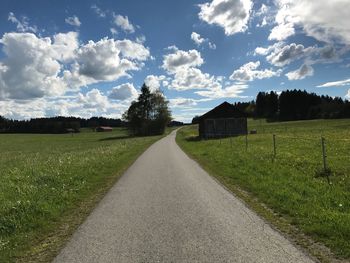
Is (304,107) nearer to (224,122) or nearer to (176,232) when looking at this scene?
(224,122)

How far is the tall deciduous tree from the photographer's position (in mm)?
88250

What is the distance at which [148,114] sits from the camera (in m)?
90.5

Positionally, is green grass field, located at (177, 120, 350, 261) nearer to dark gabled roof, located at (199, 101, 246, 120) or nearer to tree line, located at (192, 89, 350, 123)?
dark gabled roof, located at (199, 101, 246, 120)

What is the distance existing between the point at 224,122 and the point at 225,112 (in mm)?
1616

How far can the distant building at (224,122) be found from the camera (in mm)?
54219

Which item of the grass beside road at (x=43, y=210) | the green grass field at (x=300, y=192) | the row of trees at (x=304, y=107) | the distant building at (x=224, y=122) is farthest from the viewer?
the row of trees at (x=304, y=107)

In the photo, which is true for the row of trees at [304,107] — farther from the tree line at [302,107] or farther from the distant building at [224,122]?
the distant building at [224,122]

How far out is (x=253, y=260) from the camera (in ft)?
18.1

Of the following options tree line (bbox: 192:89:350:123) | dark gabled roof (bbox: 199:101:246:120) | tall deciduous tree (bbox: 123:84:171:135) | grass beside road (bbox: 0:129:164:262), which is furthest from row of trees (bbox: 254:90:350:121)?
grass beside road (bbox: 0:129:164:262)

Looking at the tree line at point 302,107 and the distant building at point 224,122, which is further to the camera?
the tree line at point 302,107

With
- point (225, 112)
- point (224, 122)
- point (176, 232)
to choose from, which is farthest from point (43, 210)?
point (225, 112)

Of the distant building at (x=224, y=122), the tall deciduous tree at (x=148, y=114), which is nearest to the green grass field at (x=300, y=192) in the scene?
the distant building at (x=224, y=122)

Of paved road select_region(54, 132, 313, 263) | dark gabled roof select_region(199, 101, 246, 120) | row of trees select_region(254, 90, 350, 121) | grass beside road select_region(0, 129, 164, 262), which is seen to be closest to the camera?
paved road select_region(54, 132, 313, 263)

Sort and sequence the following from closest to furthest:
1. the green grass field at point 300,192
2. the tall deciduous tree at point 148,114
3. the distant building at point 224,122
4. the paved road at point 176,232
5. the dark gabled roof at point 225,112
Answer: the paved road at point 176,232, the green grass field at point 300,192, the distant building at point 224,122, the dark gabled roof at point 225,112, the tall deciduous tree at point 148,114
